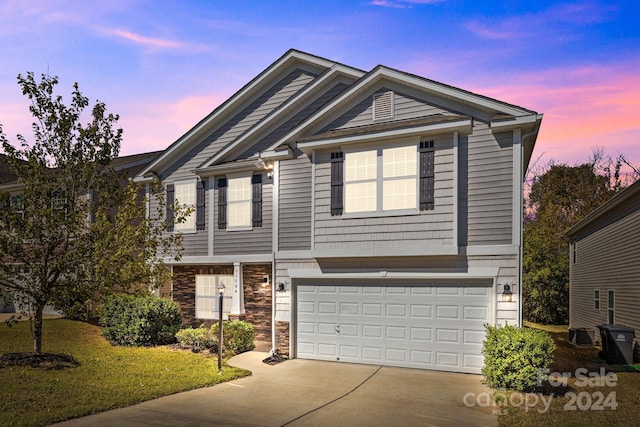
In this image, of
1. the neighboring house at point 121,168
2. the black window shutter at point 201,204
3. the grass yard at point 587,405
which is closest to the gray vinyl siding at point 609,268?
the grass yard at point 587,405

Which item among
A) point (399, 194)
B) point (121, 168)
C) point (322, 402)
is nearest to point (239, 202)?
point (399, 194)

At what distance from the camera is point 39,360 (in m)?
11.7

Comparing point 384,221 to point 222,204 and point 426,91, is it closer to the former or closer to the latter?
point 426,91

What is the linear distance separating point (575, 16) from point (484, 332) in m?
10.2

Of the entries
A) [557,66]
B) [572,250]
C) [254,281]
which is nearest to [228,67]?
[254,281]

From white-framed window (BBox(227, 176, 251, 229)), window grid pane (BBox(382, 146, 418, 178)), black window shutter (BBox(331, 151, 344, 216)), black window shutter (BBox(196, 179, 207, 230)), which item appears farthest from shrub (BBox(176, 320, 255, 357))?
window grid pane (BBox(382, 146, 418, 178))

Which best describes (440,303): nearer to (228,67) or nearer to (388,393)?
(388,393)

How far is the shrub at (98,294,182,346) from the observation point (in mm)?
14914

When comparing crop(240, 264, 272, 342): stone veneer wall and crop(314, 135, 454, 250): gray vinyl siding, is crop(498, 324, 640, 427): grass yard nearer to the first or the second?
crop(314, 135, 454, 250): gray vinyl siding

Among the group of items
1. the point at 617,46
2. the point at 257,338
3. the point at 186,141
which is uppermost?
the point at 617,46

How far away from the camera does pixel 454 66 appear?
57.3ft

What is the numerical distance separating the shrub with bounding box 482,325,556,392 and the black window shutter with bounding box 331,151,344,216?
5189mm

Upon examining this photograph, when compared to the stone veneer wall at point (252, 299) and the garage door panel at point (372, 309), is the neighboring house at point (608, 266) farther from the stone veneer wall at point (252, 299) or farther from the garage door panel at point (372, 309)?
the stone veneer wall at point (252, 299)

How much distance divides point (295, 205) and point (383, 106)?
151 inches
